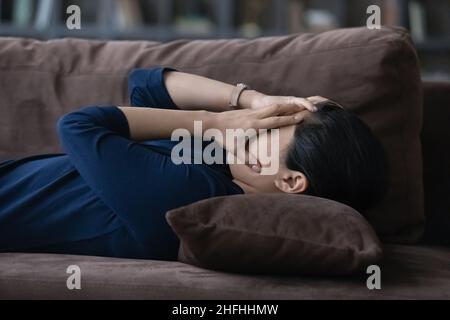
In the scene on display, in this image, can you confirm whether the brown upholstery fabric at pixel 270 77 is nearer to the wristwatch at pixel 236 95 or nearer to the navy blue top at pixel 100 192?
the wristwatch at pixel 236 95

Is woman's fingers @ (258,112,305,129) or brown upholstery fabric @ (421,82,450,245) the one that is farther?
brown upholstery fabric @ (421,82,450,245)

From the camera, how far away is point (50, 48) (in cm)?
162

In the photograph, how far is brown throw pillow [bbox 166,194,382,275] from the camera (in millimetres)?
1023

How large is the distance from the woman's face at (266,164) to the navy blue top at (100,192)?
32mm

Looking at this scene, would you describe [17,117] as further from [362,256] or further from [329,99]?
[362,256]

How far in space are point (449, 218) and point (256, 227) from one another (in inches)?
24.1

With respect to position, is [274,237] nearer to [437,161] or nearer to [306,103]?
[306,103]

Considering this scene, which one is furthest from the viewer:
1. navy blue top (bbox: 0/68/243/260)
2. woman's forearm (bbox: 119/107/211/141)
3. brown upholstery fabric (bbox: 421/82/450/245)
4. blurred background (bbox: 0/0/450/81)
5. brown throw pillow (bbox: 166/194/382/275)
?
blurred background (bbox: 0/0/450/81)

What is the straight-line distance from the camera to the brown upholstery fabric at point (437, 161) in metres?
1.47

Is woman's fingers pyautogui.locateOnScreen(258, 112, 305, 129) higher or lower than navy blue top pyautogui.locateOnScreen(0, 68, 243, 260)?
higher

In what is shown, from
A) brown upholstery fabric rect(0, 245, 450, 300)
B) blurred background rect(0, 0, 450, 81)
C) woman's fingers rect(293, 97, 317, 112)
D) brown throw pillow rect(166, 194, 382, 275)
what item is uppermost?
woman's fingers rect(293, 97, 317, 112)

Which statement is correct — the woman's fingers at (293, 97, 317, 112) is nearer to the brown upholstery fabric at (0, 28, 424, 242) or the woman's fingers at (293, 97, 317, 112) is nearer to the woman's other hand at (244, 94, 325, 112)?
Result: the woman's other hand at (244, 94, 325, 112)

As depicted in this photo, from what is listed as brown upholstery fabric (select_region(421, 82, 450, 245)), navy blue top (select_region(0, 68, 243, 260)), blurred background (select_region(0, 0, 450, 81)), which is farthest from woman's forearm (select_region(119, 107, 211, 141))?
blurred background (select_region(0, 0, 450, 81))
